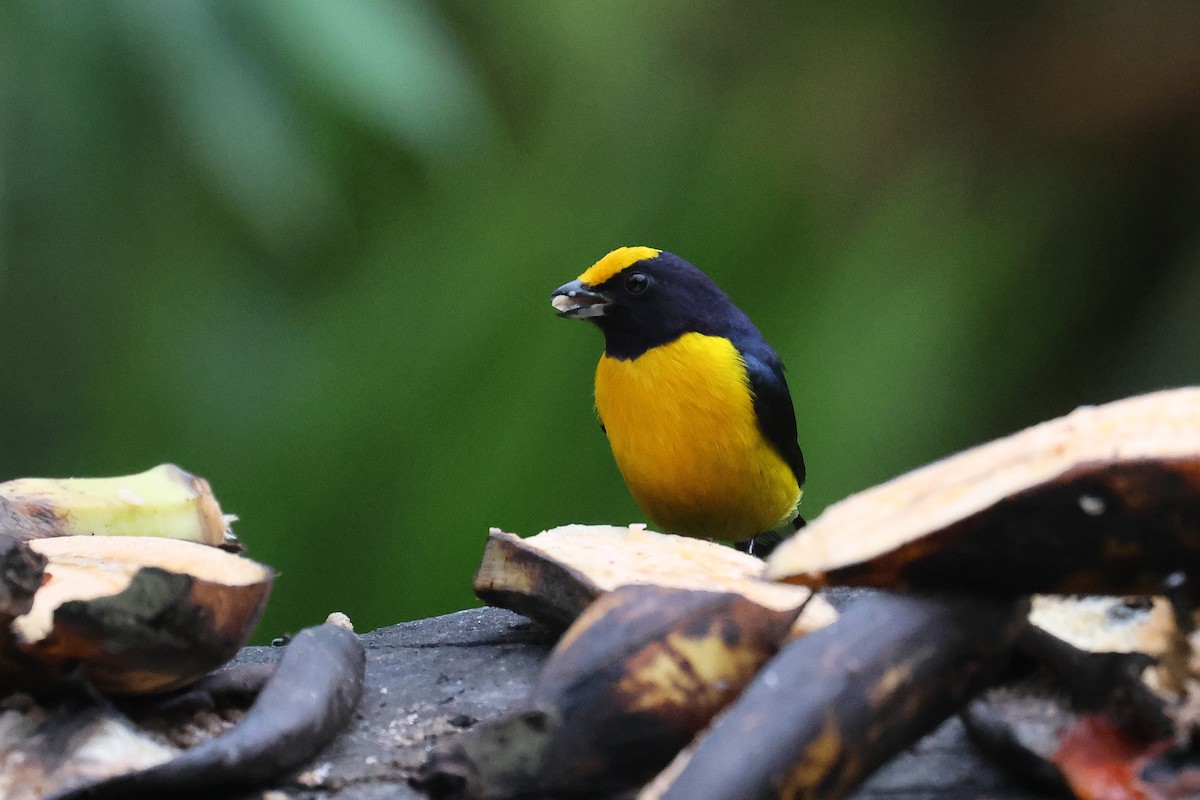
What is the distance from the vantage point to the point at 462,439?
278 cm

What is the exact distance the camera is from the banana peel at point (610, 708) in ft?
2.57

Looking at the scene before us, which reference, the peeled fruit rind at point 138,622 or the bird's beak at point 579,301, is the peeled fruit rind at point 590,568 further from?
the bird's beak at point 579,301

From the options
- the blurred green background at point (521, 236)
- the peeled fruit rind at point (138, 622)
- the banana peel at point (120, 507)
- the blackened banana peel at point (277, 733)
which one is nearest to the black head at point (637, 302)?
the blurred green background at point (521, 236)

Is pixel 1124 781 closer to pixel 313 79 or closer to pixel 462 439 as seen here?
pixel 313 79

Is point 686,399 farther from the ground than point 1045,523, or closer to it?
closer to it

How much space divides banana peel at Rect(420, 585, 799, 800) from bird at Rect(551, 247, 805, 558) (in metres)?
1.27

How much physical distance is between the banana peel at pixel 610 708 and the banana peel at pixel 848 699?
92 mm

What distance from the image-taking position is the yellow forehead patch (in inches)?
86.6

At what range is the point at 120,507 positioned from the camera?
1.32 m

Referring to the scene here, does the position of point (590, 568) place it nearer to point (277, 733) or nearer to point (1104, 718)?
point (277, 733)

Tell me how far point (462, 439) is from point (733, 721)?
2.13 meters

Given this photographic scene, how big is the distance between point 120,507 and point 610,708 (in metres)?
0.72

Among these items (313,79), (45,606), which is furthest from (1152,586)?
(313,79)

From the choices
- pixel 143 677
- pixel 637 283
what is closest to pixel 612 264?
pixel 637 283
